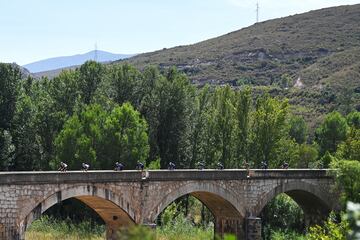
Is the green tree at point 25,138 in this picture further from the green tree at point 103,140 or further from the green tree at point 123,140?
the green tree at point 123,140

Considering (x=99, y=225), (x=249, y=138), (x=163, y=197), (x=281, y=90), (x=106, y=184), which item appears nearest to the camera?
(x=106, y=184)

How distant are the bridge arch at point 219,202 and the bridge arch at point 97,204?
1945mm

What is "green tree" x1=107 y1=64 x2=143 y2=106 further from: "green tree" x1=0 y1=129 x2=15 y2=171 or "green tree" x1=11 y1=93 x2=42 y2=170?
"green tree" x1=0 y1=129 x2=15 y2=171

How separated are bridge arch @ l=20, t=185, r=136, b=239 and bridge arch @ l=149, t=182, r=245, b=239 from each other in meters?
1.94

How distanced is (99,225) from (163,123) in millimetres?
11864

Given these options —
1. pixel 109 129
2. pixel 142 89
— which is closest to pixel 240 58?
pixel 142 89

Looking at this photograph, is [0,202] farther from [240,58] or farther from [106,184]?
[240,58]

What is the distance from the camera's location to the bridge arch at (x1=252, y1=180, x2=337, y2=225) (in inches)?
1341

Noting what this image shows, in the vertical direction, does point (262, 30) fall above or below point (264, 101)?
above

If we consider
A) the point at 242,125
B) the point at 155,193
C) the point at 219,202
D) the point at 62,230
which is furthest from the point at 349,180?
the point at 62,230

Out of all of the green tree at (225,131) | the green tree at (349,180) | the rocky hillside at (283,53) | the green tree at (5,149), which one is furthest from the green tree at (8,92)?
the rocky hillside at (283,53)

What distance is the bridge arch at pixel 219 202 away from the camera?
96.9 feet

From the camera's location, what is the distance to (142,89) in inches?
1983

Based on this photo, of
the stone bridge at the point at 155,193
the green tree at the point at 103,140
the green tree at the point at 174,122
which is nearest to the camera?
the stone bridge at the point at 155,193
